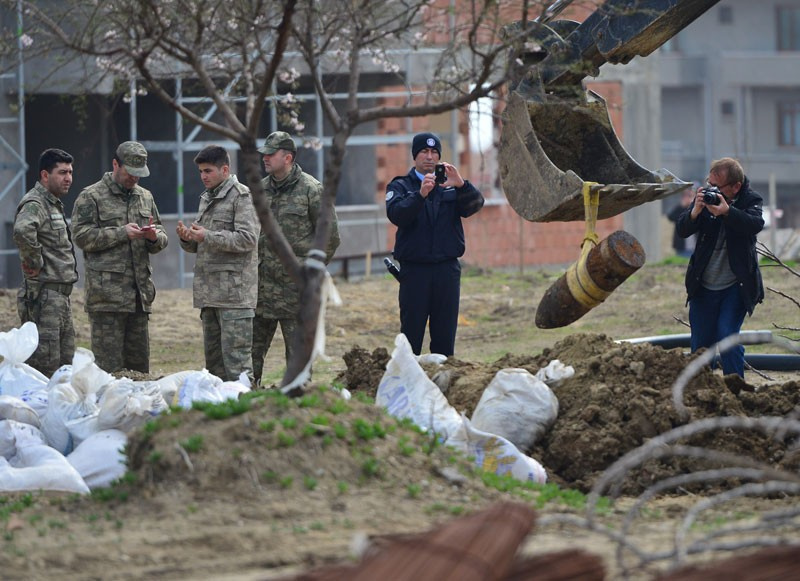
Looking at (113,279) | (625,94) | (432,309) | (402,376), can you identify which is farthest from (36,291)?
(625,94)

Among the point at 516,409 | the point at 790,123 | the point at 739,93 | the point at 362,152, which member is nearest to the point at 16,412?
the point at 516,409

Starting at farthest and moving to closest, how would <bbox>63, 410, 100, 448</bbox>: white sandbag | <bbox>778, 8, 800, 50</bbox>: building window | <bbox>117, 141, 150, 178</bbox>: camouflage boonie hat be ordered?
<bbox>778, 8, 800, 50</bbox>: building window, <bbox>117, 141, 150, 178</bbox>: camouflage boonie hat, <bbox>63, 410, 100, 448</bbox>: white sandbag

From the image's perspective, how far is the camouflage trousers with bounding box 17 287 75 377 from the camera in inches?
354

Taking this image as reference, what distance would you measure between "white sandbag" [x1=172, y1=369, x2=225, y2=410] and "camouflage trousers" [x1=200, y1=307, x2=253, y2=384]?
1.62 metres

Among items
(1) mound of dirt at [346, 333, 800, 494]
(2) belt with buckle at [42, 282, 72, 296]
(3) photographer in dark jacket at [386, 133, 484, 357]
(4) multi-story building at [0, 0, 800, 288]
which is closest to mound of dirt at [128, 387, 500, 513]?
(1) mound of dirt at [346, 333, 800, 494]

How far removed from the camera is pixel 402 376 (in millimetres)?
6848

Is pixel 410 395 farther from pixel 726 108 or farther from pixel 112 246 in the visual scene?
pixel 726 108

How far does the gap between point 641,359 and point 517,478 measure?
4.48 ft

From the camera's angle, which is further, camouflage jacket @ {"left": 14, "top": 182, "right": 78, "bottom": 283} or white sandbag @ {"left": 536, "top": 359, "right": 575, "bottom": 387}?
camouflage jacket @ {"left": 14, "top": 182, "right": 78, "bottom": 283}

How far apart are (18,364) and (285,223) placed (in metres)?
2.21

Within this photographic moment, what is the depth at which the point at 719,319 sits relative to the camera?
338 inches

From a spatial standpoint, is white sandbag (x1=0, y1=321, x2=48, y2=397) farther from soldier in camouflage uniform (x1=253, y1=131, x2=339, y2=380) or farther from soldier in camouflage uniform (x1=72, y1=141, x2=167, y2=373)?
soldier in camouflage uniform (x1=253, y1=131, x2=339, y2=380)

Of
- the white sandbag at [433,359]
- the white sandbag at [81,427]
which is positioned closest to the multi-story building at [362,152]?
the white sandbag at [433,359]

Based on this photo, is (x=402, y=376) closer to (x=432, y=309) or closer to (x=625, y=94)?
(x=432, y=309)
